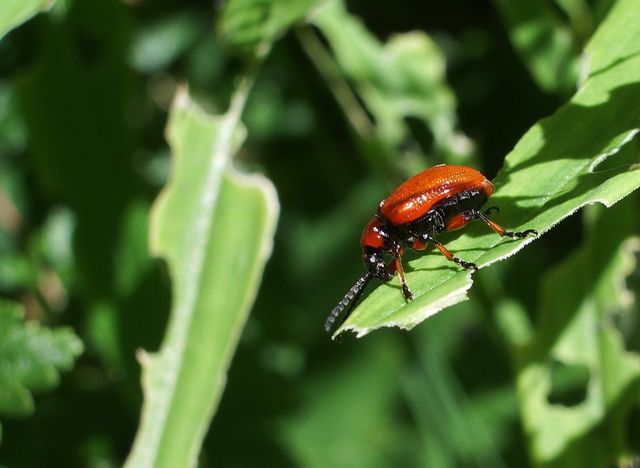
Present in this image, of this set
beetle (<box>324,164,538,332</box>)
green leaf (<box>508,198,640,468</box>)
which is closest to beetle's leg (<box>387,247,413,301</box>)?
beetle (<box>324,164,538,332</box>)

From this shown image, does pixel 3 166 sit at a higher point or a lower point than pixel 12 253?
higher

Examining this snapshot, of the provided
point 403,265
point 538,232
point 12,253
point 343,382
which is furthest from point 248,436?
point 538,232

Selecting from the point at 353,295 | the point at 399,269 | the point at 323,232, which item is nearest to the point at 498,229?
the point at 399,269

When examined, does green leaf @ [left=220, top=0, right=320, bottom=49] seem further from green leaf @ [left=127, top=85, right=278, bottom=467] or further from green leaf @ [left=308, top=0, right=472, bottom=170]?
green leaf @ [left=308, top=0, right=472, bottom=170]

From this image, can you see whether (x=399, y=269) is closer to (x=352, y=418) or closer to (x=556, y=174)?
(x=556, y=174)

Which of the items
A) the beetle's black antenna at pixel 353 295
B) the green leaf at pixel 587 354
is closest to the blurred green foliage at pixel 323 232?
the green leaf at pixel 587 354

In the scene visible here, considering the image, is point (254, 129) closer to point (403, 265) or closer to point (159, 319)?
point (159, 319)

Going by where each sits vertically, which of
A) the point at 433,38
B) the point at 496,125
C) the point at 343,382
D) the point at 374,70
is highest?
the point at 374,70
